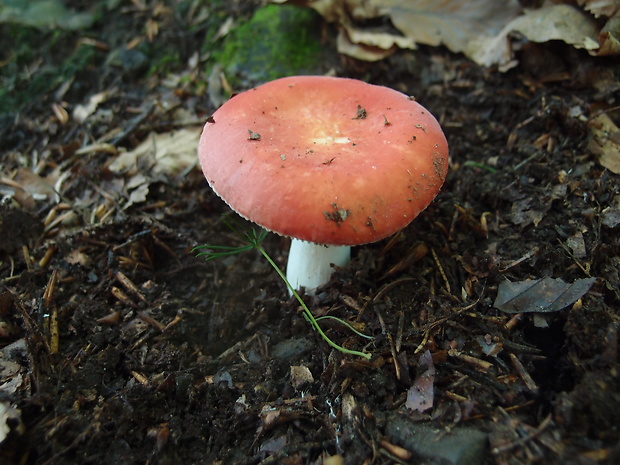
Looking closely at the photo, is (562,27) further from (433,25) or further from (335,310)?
(335,310)

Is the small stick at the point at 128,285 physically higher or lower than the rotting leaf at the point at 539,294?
lower

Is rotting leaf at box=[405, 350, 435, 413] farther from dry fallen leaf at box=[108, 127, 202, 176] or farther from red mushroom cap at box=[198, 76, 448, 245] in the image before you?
dry fallen leaf at box=[108, 127, 202, 176]

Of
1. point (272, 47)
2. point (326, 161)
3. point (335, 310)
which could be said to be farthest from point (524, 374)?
point (272, 47)

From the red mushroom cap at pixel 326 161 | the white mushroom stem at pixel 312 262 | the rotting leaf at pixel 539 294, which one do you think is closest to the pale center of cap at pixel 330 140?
the red mushroom cap at pixel 326 161

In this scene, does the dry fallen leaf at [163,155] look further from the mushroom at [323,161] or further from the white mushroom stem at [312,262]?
the white mushroom stem at [312,262]

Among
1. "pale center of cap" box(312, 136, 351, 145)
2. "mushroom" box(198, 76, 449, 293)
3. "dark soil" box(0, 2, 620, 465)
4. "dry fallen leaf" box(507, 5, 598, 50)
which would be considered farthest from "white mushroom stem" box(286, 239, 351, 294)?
"dry fallen leaf" box(507, 5, 598, 50)

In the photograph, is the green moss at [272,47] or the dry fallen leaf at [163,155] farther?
the green moss at [272,47]
